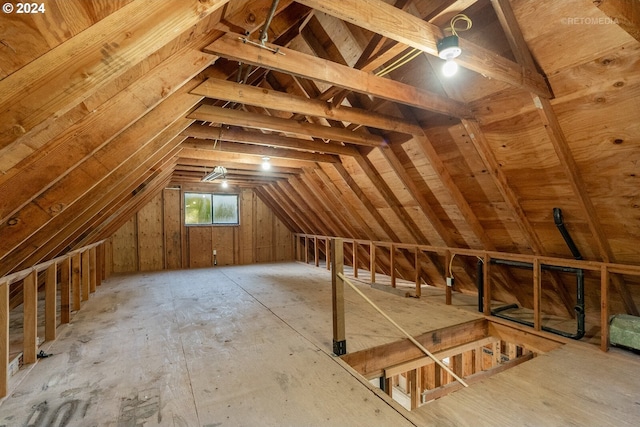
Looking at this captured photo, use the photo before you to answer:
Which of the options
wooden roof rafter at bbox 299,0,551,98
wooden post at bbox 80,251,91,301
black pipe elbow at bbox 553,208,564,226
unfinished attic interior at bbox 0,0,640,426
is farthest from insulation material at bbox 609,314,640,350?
wooden post at bbox 80,251,91,301

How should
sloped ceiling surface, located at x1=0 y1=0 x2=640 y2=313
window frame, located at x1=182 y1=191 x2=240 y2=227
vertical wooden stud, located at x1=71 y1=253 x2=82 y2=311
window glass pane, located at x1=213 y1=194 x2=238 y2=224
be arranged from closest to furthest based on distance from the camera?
sloped ceiling surface, located at x1=0 y1=0 x2=640 y2=313, vertical wooden stud, located at x1=71 y1=253 x2=82 y2=311, window frame, located at x1=182 y1=191 x2=240 y2=227, window glass pane, located at x1=213 y1=194 x2=238 y2=224

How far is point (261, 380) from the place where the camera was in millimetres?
2027

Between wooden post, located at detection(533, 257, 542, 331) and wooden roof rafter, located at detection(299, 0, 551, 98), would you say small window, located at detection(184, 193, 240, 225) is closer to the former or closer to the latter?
wooden post, located at detection(533, 257, 542, 331)

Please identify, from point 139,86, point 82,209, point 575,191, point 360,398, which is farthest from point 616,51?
point 82,209

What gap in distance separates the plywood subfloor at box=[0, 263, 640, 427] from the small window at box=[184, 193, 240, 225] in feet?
14.3

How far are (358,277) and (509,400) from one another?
3.94 meters

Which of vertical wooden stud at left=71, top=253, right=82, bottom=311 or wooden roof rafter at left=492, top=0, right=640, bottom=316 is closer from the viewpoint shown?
wooden roof rafter at left=492, top=0, right=640, bottom=316

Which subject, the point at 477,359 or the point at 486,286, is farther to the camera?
the point at 477,359

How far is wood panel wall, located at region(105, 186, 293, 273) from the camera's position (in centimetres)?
698

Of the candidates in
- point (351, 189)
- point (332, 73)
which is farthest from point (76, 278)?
point (332, 73)

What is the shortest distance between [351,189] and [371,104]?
1586 millimetres

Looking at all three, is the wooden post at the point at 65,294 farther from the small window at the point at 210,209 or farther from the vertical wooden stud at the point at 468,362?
the vertical wooden stud at the point at 468,362

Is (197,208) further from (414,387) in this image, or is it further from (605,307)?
(605,307)

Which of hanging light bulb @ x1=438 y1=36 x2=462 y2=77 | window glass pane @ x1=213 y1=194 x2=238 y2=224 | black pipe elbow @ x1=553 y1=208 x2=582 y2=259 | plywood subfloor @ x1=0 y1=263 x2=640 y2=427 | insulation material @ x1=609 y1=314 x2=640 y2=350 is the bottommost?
plywood subfloor @ x1=0 y1=263 x2=640 y2=427
